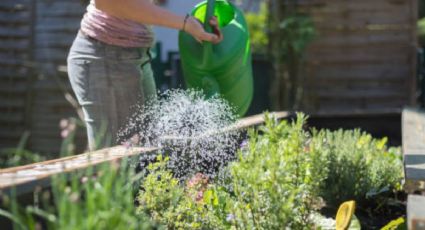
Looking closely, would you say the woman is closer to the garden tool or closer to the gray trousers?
the gray trousers

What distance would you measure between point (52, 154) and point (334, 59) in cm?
254

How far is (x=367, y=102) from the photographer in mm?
6855

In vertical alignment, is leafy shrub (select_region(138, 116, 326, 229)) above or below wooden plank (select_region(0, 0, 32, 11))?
below

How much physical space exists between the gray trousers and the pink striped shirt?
25mm

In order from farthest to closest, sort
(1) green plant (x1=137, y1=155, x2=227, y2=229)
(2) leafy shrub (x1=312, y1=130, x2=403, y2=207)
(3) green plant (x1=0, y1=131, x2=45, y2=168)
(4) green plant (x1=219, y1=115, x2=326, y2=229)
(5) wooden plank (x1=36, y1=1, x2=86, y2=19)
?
(5) wooden plank (x1=36, y1=1, x2=86, y2=19) → (2) leafy shrub (x1=312, y1=130, x2=403, y2=207) → (1) green plant (x1=137, y1=155, x2=227, y2=229) → (4) green plant (x1=219, y1=115, x2=326, y2=229) → (3) green plant (x1=0, y1=131, x2=45, y2=168)

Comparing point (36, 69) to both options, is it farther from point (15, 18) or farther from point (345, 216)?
point (345, 216)

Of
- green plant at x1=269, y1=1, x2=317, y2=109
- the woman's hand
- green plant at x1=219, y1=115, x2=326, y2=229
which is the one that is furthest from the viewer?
green plant at x1=269, y1=1, x2=317, y2=109

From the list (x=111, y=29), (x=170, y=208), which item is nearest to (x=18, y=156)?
(x=170, y=208)

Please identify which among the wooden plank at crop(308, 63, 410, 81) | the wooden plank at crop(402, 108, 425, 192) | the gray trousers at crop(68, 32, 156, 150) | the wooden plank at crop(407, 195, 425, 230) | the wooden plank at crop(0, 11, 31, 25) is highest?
the wooden plank at crop(0, 11, 31, 25)

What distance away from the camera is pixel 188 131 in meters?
2.71

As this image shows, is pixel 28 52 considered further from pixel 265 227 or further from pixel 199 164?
pixel 265 227

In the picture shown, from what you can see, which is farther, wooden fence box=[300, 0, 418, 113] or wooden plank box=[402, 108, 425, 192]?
wooden fence box=[300, 0, 418, 113]

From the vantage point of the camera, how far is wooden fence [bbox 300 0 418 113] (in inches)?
267

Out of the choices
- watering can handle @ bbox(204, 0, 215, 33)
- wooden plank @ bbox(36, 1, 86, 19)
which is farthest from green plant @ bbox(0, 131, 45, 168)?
wooden plank @ bbox(36, 1, 86, 19)
